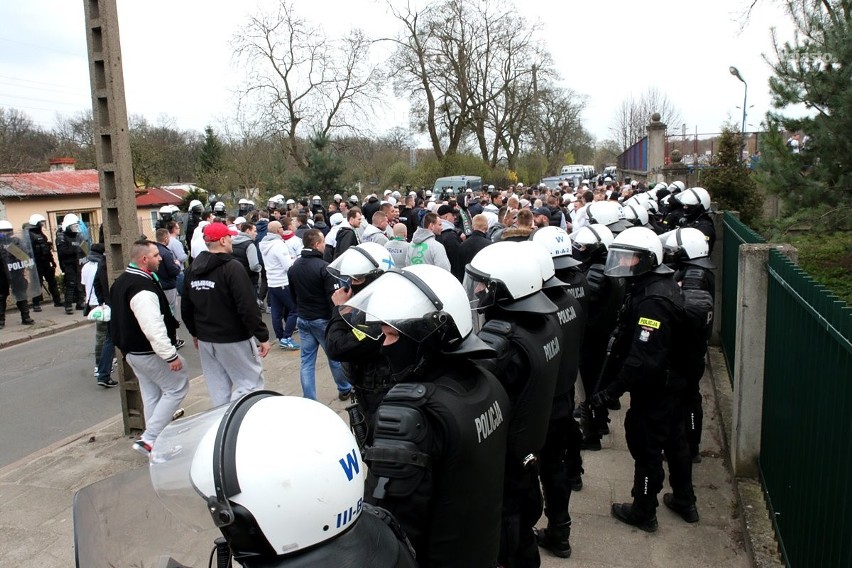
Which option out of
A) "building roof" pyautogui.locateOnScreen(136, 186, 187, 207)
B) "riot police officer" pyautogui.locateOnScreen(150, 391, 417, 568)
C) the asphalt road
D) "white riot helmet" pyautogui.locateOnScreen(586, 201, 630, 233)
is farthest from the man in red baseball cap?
"building roof" pyautogui.locateOnScreen(136, 186, 187, 207)

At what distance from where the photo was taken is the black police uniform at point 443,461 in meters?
2.13

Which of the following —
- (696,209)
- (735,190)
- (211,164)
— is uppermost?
(211,164)

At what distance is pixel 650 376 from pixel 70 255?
13.4 metres

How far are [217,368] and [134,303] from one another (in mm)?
1025

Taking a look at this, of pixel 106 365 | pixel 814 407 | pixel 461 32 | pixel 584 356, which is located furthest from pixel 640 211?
pixel 461 32

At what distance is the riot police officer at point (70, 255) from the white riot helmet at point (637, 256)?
1277 cm

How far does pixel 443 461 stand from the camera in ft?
7.29

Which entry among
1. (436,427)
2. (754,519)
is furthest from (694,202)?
(436,427)

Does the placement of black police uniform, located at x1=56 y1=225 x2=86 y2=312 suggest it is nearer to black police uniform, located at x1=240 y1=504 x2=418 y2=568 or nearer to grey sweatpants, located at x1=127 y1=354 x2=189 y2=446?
grey sweatpants, located at x1=127 y1=354 x2=189 y2=446

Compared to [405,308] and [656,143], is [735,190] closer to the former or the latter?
[656,143]

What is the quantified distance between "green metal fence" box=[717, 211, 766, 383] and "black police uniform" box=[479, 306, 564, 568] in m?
3.77

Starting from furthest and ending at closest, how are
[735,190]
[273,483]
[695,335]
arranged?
1. [735,190]
2. [695,335]
3. [273,483]

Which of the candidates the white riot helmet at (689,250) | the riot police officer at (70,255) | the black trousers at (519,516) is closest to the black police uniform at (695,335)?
the white riot helmet at (689,250)

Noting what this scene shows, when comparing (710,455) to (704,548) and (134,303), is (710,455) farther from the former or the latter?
(134,303)
